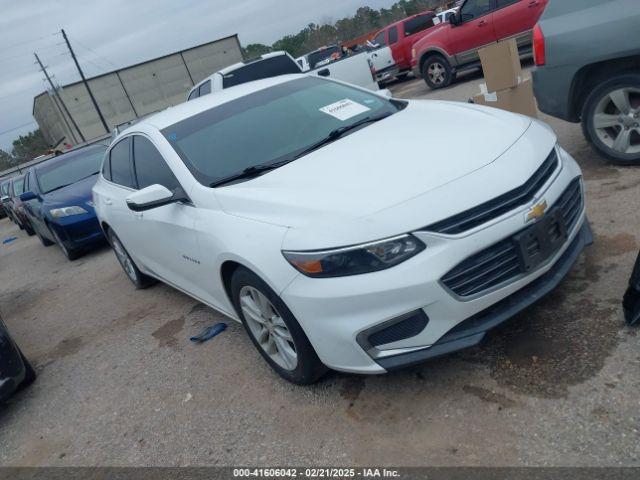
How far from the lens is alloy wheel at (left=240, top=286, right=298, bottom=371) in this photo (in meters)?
3.07

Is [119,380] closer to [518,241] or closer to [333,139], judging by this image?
[333,139]

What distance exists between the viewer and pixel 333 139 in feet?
11.8

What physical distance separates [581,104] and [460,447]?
3.60 meters

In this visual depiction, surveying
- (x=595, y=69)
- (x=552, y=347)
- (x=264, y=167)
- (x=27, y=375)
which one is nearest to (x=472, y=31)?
(x=595, y=69)

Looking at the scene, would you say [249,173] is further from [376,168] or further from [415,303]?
[415,303]

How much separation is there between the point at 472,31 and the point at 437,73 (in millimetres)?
1302

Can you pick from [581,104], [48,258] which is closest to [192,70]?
[48,258]

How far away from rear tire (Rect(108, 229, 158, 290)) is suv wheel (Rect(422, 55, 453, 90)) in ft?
28.9

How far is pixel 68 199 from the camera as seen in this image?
8297 mm

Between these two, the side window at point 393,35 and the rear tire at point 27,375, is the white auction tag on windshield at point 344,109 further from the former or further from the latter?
the side window at point 393,35

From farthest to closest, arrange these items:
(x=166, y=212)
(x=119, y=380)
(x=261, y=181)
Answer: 1. (x=119, y=380)
2. (x=166, y=212)
3. (x=261, y=181)

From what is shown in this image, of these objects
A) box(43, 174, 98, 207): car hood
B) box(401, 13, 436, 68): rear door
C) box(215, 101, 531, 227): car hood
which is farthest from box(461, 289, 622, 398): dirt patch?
box(401, 13, 436, 68): rear door

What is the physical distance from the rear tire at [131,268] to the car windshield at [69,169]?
3.60 meters

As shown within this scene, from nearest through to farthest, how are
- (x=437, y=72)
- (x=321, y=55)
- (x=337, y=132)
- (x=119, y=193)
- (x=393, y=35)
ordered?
1. (x=337, y=132)
2. (x=119, y=193)
3. (x=437, y=72)
4. (x=393, y=35)
5. (x=321, y=55)
